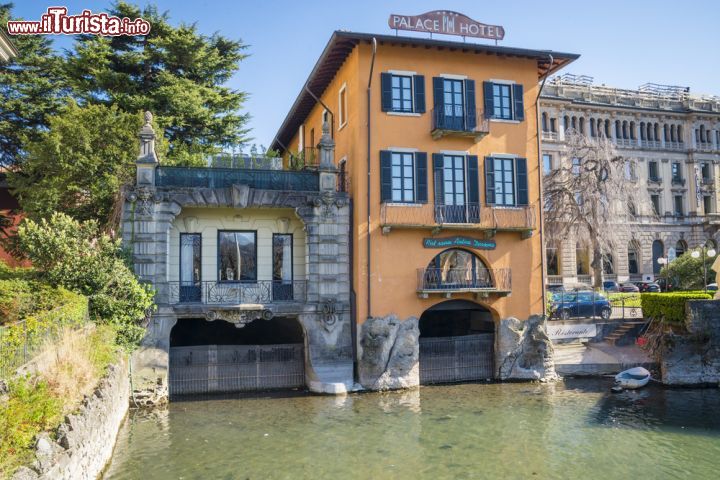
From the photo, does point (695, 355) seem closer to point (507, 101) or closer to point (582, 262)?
point (507, 101)

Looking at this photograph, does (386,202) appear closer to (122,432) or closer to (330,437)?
(330,437)

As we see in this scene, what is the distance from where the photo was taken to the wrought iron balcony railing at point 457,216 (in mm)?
22203

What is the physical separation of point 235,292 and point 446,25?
13.4 m

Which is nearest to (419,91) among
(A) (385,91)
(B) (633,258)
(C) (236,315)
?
(A) (385,91)

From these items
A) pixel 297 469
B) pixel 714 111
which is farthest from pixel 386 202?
pixel 714 111

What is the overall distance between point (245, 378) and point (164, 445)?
20.3 ft

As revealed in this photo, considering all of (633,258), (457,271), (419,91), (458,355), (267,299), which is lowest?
(458,355)

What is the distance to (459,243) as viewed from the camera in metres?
23.0

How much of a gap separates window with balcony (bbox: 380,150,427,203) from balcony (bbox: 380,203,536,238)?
401 millimetres

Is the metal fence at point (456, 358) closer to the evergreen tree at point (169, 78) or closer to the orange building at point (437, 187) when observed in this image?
the orange building at point (437, 187)

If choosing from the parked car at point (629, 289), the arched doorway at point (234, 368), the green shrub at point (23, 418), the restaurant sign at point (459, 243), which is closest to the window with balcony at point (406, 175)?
the restaurant sign at point (459, 243)

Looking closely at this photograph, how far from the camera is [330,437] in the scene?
→ 16328mm

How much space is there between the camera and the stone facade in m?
20.1

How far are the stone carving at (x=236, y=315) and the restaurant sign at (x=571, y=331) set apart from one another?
41.2 feet
